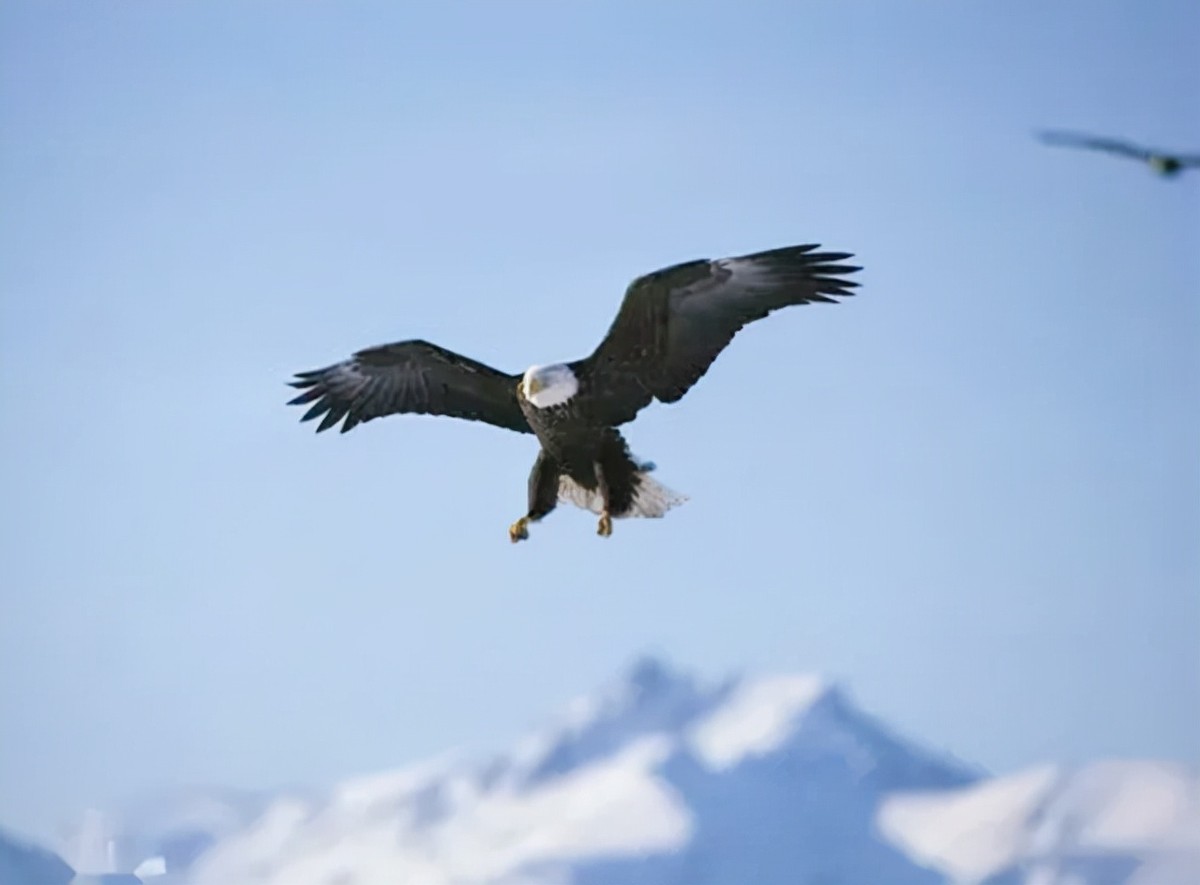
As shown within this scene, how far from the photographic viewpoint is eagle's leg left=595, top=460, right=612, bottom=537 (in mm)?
3809

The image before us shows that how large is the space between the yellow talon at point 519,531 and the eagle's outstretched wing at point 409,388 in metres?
0.30

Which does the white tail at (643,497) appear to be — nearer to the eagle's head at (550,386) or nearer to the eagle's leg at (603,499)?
the eagle's leg at (603,499)

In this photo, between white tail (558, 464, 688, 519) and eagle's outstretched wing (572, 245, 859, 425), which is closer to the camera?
eagle's outstretched wing (572, 245, 859, 425)

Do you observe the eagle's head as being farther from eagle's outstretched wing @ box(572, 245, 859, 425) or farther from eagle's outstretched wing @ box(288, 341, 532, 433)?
eagle's outstretched wing @ box(288, 341, 532, 433)

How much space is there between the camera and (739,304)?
148 inches

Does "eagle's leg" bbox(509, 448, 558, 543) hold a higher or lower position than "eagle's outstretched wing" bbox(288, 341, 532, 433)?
lower

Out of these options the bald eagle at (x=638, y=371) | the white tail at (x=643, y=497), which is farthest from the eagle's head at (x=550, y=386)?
the white tail at (x=643, y=497)

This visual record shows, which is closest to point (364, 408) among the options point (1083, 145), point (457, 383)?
point (457, 383)

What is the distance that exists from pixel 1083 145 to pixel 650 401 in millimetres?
3046

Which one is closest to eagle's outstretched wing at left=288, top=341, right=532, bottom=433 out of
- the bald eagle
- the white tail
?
the bald eagle

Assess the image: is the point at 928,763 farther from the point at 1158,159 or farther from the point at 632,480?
the point at 1158,159

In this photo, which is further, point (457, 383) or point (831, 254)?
point (457, 383)

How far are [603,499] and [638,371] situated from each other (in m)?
0.31

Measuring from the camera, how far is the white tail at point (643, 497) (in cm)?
385
